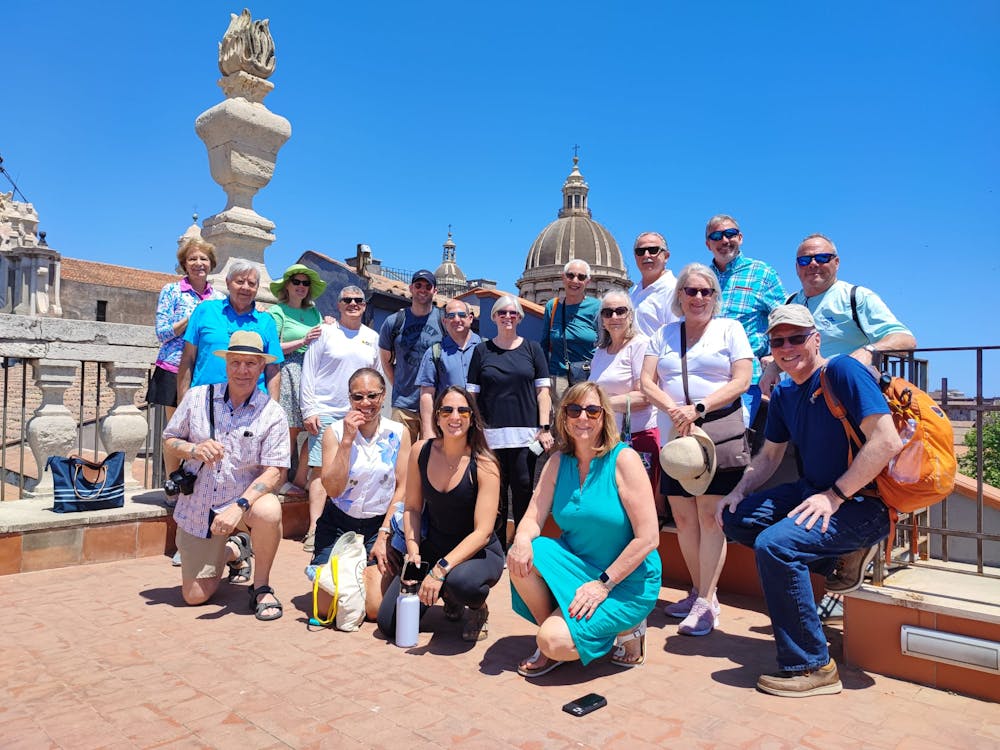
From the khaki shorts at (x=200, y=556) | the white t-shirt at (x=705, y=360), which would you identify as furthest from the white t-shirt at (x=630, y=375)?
the khaki shorts at (x=200, y=556)

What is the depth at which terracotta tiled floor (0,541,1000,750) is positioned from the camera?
2572 mm

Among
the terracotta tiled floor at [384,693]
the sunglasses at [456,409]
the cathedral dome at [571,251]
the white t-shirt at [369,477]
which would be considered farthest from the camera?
the cathedral dome at [571,251]

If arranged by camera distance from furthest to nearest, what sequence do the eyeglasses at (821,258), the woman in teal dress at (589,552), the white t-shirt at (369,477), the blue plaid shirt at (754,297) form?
the blue plaid shirt at (754,297), the white t-shirt at (369,477), the eyeglasses at (821,258), the woman in teal dress at (589,552)

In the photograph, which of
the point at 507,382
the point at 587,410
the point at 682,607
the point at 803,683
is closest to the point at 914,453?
the point at 803,683

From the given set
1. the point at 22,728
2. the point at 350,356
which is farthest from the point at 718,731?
the point at 350,356

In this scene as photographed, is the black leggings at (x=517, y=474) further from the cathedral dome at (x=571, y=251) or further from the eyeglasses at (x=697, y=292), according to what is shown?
the cathedral dome at (x=571, y=251)

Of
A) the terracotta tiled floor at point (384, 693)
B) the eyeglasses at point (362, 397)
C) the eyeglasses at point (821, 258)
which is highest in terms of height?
the eyeglasses at point (821, 258)

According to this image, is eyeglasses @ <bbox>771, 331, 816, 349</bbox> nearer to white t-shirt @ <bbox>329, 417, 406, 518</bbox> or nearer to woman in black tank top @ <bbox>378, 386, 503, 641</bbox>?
woman in black tank top @ <bbox>378, 386, 503, 641</bbox>

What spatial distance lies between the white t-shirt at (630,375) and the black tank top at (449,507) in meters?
1.12

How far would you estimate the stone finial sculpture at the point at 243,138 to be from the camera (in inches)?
245

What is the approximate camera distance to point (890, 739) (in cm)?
259

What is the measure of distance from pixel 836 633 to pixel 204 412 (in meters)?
3.70

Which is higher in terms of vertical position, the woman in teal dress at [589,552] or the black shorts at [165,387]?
the black shorts at [165,387]

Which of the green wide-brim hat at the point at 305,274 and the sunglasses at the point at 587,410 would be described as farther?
the green wide-brim hat at the point at 305,274
